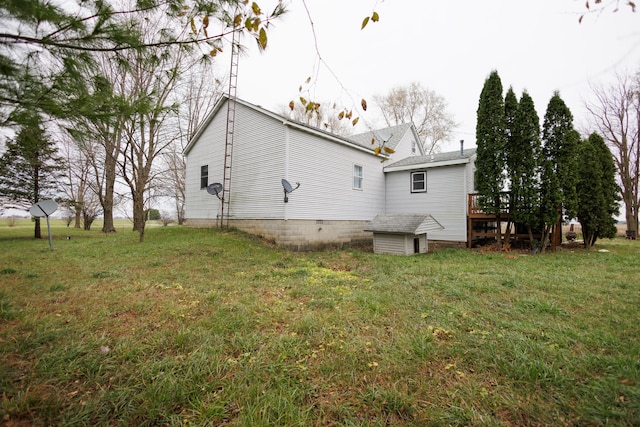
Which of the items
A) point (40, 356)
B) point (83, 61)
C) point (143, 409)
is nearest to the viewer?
point (143, 409)

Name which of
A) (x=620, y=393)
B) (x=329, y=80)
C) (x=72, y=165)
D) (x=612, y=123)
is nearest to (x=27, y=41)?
(x=329, y=80)

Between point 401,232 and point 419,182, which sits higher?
point 419,182

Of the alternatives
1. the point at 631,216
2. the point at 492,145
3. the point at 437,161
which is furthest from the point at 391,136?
the point at 631,216

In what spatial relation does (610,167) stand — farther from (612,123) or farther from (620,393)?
(620,393)

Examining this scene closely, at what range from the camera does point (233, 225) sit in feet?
40.8

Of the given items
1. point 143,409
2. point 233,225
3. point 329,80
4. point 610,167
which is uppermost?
point 610,167

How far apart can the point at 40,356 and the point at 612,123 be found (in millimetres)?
27859

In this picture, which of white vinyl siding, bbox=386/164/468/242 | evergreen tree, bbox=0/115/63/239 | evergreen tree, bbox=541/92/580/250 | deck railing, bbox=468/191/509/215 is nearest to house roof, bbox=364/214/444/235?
white vinyl siding, bbox=386/164/468/242

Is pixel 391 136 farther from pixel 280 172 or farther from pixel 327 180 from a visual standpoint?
pixel 280 172

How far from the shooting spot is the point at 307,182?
1120 centimetres

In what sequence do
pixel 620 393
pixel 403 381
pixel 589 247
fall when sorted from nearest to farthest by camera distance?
1. pixel 620 393
2. pixel 403 381
3. pixel 589 247

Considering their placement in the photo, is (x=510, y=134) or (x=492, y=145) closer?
(x=492, y=145)

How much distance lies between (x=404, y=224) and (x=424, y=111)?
61.7ft

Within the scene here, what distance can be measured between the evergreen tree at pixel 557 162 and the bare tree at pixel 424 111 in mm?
15190
